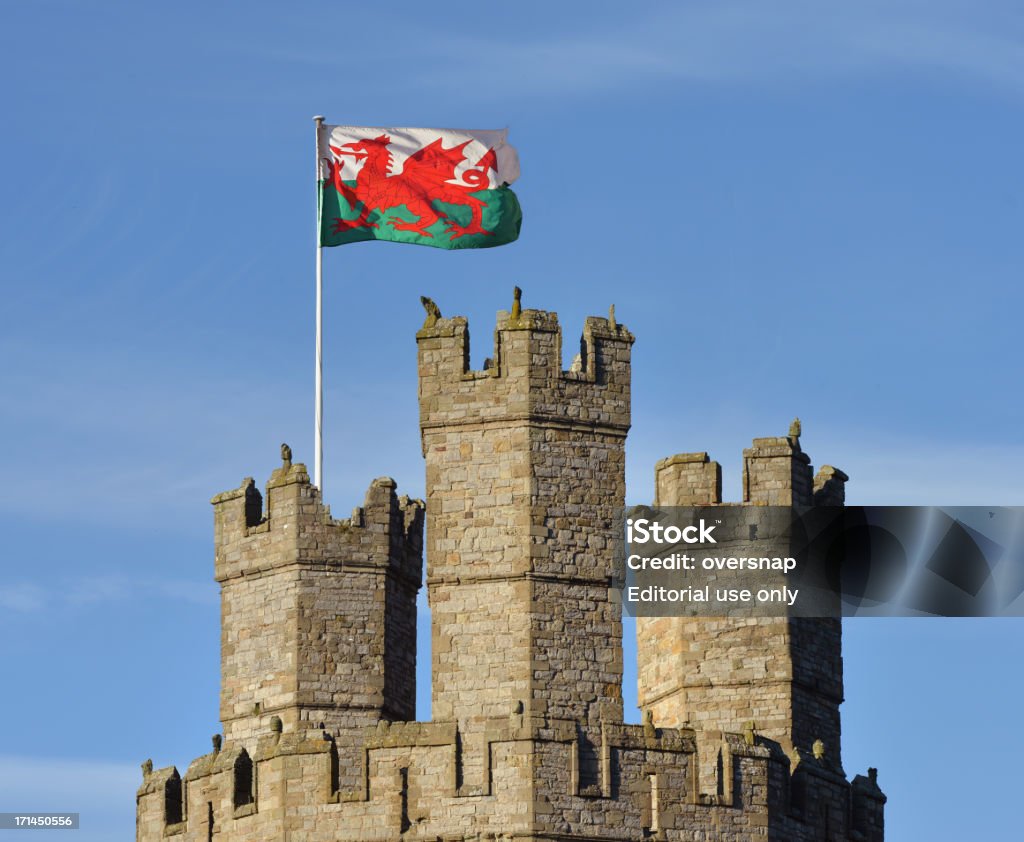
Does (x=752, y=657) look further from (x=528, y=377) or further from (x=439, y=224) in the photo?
(x=439, y=224)

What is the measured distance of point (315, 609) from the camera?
68062 millimetres

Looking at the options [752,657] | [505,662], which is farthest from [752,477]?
[505,662]

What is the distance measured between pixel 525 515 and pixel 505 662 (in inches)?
99.1

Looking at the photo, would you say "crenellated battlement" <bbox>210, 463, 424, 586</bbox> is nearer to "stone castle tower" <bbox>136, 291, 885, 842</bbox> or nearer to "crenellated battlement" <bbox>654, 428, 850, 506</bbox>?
"stone castle tower" <bbox>136, 291, 885, 842</bbox>

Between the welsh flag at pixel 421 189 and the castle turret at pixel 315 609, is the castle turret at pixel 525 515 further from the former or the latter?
the welsh flag at pixel 421 189


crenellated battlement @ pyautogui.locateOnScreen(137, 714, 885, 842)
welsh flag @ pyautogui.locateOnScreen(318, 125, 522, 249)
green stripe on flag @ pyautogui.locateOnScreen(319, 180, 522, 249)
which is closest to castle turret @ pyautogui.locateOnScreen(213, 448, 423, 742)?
crenellated battlement @ pyautogui.locateOnScreen(137, 714, 885, 842)

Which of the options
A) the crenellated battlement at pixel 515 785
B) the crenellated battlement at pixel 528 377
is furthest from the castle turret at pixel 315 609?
the crenellated battlement at pixel 528 377

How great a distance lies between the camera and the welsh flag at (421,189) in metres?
71.4

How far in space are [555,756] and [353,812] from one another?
3455 mm

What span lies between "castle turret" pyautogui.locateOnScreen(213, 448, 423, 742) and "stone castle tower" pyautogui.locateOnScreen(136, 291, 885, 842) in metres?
0.04

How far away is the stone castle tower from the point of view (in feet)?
214

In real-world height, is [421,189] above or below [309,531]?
above

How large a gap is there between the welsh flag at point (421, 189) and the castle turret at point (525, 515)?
3248 mm

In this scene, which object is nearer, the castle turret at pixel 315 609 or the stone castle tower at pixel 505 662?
the stone castle tower at pixel 505 662
